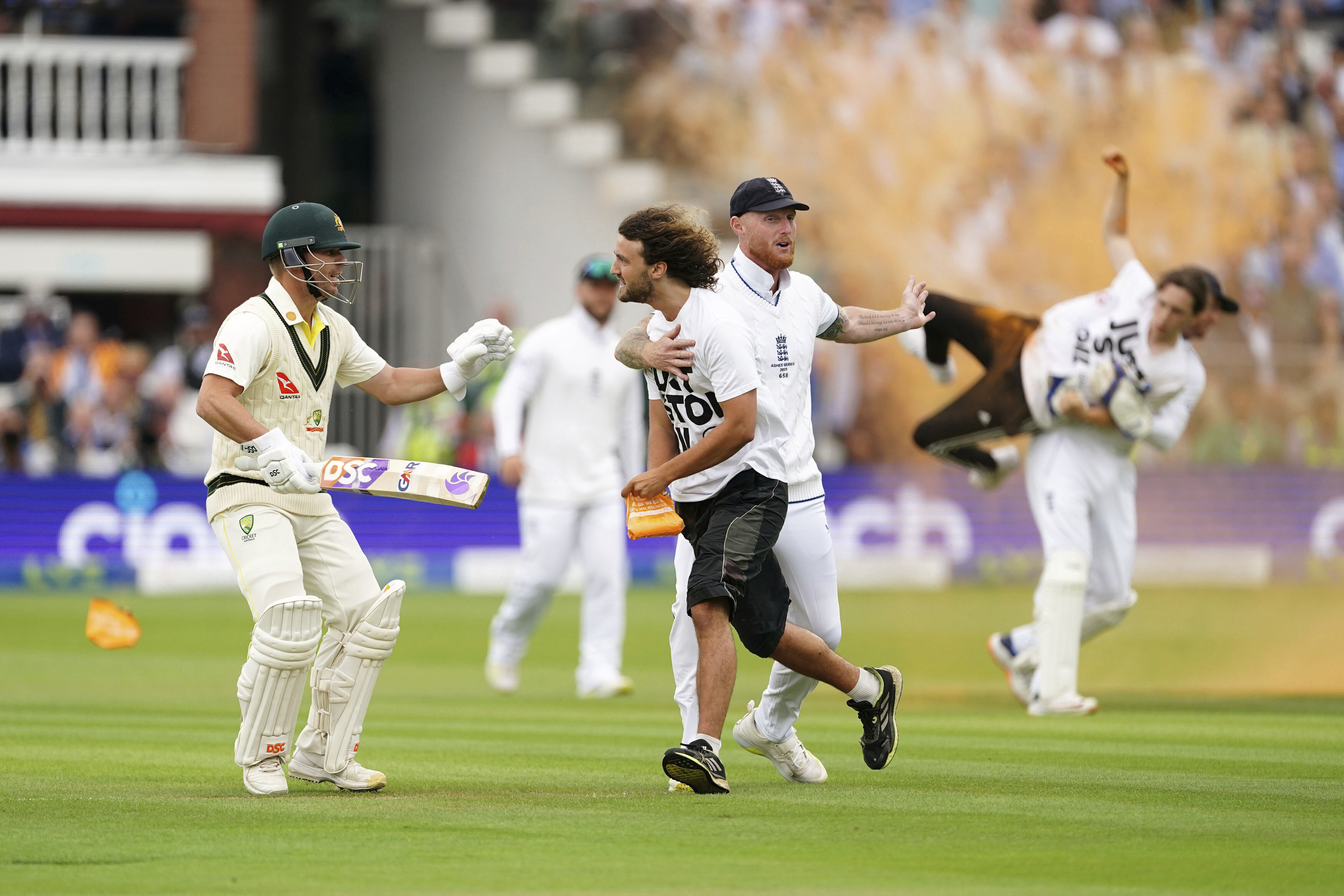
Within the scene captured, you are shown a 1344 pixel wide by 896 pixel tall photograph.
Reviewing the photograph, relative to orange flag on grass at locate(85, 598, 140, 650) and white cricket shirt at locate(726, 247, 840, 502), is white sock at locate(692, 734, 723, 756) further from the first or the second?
orange flag on grass at locate(85, 598, 140, 650)

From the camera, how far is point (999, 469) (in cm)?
1104

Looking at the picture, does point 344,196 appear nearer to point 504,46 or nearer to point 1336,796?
point 504,46

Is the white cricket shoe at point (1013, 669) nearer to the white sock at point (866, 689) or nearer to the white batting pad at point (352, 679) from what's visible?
the white sock at point (866, 689)

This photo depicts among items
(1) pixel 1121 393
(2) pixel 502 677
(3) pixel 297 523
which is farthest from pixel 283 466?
(2) pixel 502 677

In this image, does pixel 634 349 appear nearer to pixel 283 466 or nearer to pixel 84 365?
pixel 283 466

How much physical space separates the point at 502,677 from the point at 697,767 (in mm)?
5135

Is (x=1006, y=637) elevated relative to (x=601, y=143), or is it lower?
lower

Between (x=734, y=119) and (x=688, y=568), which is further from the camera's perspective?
(x=734, y=119)

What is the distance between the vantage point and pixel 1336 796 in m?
7.01

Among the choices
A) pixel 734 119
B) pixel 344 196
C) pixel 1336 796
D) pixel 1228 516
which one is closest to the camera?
pixel 1336 796

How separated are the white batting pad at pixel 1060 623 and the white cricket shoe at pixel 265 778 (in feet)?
15.7

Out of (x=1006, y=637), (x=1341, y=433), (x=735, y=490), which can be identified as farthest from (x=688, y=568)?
(x=1341, y=433)

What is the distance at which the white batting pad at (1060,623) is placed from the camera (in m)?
10.3

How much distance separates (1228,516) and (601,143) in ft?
30.9
